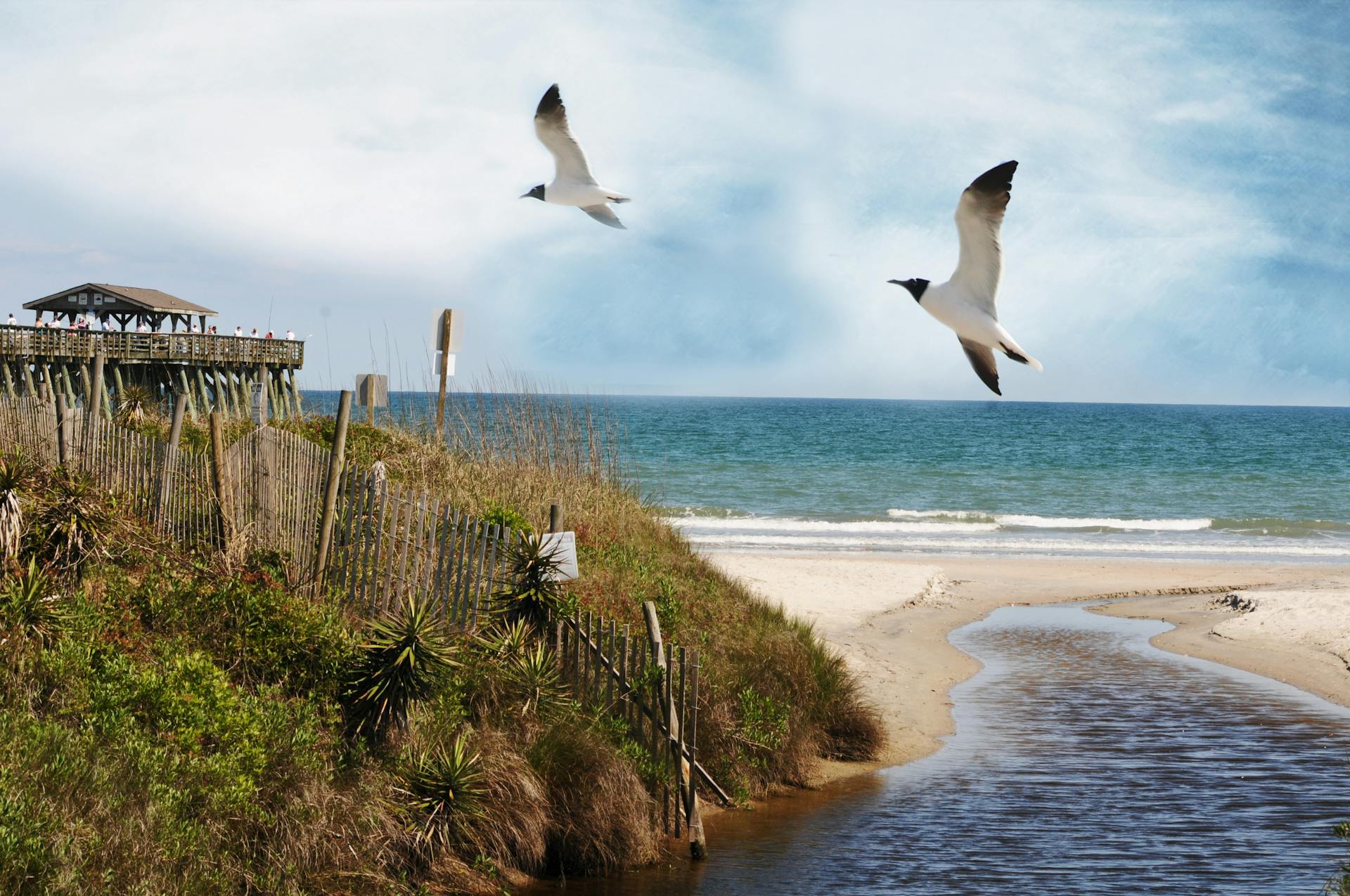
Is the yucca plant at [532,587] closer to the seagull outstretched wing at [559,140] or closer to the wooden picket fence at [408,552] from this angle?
the wooden picket fence at [408,552]

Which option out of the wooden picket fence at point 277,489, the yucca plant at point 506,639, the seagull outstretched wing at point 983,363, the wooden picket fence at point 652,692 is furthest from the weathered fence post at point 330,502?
the seagull outstretched wing at point 983,363

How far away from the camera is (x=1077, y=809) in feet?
32.0

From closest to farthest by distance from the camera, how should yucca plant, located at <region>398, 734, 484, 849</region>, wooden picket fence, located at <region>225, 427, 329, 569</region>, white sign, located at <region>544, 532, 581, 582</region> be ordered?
yucca plant, located at <region>398, 734, 484, 849</region>, white sign, located at <region>544, 532, 581, 582</region>, wooden picket fence, located at <region>225, 427, 329, 569</region>

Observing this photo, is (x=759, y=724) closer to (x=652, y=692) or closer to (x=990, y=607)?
(x=652, y=692)

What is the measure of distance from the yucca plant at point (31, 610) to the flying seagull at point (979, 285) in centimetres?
709

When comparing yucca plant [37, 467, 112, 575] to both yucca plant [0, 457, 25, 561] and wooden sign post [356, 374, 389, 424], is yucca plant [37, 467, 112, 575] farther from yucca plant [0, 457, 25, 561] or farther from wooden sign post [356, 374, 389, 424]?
wooden sign post [356, 374, 389, 424]

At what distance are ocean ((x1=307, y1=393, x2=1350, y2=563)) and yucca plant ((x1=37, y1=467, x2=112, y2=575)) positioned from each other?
5418 millimetres

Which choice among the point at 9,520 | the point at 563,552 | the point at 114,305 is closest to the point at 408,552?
the point at 563,552

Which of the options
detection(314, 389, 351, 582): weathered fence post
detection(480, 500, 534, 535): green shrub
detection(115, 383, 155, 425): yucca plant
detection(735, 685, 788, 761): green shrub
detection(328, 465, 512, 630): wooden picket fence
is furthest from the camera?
detection(115, 383, 155, 425): yucca plant

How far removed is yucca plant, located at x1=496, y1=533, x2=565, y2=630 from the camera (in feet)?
29.8

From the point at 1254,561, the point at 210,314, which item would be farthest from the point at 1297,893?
the point at 210,314

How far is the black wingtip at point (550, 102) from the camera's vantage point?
730cm

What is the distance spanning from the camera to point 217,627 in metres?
9.11

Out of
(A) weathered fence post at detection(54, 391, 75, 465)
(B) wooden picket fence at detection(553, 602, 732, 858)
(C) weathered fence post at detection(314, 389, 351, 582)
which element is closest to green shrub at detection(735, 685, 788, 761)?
(B) wooden picket fence at detection(553, 602, 732, 858)
